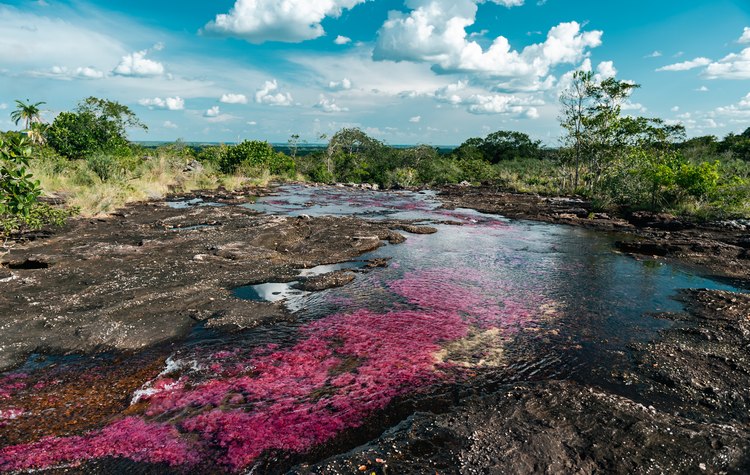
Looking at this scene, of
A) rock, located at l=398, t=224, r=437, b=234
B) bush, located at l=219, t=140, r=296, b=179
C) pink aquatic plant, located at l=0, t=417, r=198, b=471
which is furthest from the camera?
bush, located at l=219, t=140, r=296, b=179

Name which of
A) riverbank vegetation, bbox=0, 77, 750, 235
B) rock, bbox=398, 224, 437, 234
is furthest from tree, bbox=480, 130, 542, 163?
rock, bbox=398, 224, 437, 234

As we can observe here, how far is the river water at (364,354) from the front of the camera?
16.8ft

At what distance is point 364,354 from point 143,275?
289 inches

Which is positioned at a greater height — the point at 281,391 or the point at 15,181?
the point at 15,181

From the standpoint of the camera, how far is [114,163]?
95.5ft

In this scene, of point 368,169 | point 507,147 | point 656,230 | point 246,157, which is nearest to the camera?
point 656,230

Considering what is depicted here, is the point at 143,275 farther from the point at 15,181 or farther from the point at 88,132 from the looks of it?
the point at 88,132

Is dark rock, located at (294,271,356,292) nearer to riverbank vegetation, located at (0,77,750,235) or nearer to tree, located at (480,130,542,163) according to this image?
riverbank vegetation, located at (0,77,750,235)

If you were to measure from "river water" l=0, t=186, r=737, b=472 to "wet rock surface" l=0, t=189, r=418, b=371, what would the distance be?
29.8 inches

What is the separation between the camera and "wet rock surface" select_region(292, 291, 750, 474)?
454 cm

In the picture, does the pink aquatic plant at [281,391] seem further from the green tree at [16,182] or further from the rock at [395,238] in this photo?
the rock at [395,238]

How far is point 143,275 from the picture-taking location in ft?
37.1

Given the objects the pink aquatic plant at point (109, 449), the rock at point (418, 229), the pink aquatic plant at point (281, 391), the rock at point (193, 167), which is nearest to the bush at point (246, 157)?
the rock at point (193, 167)

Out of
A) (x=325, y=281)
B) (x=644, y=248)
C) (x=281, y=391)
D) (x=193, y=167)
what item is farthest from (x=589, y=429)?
(x=193, y=167)
